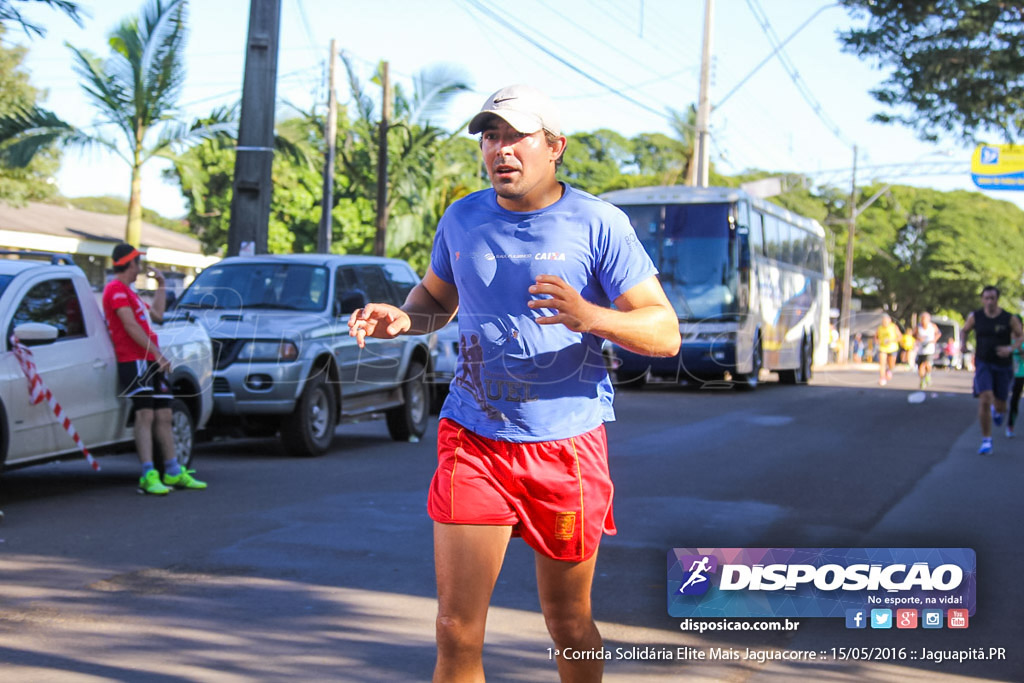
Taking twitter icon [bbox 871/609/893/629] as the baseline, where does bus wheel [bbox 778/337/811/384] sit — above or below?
above

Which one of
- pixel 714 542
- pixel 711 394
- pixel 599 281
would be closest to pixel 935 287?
pixel 711 394

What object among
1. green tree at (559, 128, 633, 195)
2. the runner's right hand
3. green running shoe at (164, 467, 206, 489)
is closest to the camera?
the runner's right hand

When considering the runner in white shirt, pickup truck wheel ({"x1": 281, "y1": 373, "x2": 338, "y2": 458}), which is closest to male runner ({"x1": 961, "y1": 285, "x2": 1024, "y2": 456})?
pickup truck wheel ({"x1": 281, "y1": 373, "x2": 338, "y2": 458})

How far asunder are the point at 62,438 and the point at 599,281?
6.53 m

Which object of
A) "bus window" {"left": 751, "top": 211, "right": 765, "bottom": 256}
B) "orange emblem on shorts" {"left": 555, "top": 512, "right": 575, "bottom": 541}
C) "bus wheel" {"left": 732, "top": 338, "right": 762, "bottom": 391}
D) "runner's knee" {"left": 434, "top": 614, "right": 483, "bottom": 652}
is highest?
"bus window" {"left": 751, "top": 211, "right": 765, "bottom": 256}

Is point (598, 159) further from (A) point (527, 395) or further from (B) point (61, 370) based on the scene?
(A) point (527, 395)

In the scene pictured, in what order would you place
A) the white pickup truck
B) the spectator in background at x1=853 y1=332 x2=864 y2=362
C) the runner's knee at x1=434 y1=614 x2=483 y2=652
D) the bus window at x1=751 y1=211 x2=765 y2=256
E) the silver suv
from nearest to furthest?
the runner's knee at x1=434 y1=614 x2=483 y2=652, the white pickup truck, the silver suv, the bus window at x1=751 y1=211 x2=765 y2=256, the spectator in background at x1=853 y1=332 x2=864 y2=362

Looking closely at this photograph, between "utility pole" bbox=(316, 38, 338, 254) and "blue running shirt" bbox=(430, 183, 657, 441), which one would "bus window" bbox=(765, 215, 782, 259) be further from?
"blue running shirt" bbox=(430, 183, 657, 441)

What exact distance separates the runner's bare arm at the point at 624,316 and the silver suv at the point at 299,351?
8245mm

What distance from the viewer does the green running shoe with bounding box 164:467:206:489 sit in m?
9.76

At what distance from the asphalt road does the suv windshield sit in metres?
1.58

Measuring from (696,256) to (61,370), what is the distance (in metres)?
16.4

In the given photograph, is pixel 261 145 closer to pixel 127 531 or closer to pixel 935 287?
pixel 127 531

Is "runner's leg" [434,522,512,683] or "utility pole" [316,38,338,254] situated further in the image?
"utility pole" [316,38,338,254]
